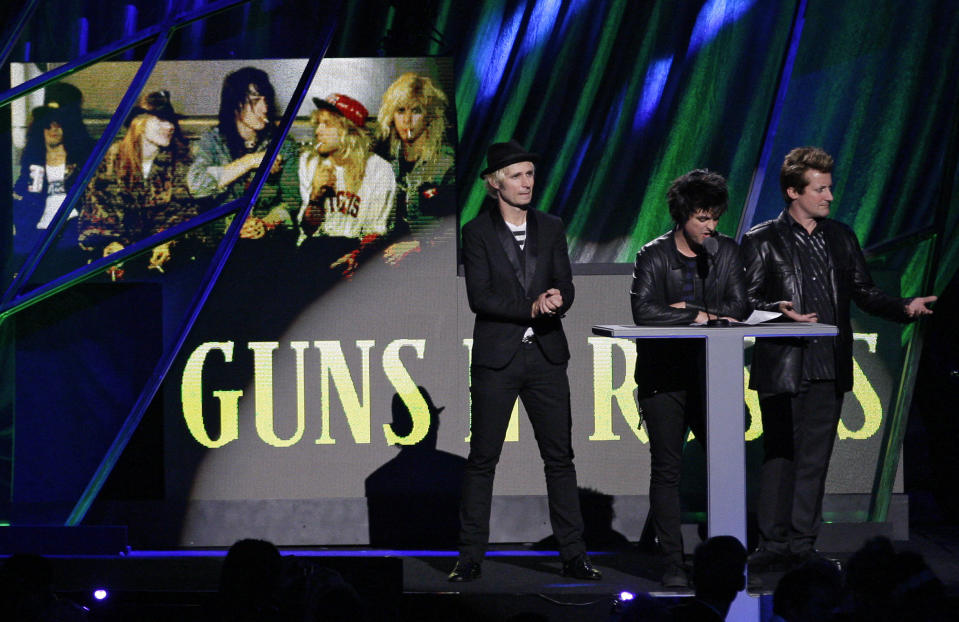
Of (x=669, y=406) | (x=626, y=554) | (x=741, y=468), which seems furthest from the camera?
(x=626, y=554)

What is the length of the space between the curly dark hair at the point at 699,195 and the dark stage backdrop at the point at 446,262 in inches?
49.4

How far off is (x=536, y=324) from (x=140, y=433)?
7.61ft

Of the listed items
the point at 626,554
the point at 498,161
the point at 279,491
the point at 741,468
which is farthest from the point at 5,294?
the point at 741,468

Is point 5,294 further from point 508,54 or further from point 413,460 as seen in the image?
point 508,54

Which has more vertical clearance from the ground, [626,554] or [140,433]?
[140,433]

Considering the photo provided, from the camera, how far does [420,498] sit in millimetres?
6254

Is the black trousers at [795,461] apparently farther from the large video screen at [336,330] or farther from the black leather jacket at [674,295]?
the large video screen at [336,330]

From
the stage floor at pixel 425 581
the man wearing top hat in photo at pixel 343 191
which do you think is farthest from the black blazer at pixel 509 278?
the man wearing top hat in photo at pixel 343 191

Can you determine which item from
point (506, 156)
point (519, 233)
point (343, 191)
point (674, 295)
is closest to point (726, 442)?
point (674, 295)

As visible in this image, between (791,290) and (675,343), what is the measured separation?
0.58 meters

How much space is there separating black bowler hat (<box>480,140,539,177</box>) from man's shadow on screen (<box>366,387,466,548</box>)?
1.51 meters

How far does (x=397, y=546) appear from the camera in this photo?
6.25m

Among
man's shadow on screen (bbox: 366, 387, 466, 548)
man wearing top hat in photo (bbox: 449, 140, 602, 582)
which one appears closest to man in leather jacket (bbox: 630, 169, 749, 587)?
man wearing top hat in photo (bbox: 449, 140, 602, 582)

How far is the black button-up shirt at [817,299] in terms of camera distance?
5.30 meters
